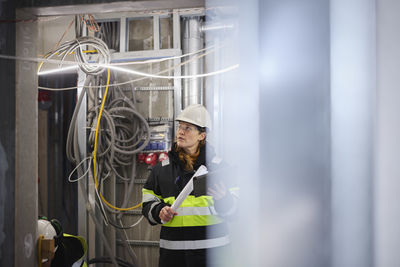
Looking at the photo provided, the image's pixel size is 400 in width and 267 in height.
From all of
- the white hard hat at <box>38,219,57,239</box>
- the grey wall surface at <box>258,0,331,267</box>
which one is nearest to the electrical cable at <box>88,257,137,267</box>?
the white hard hat at <box>38,219,57,239</box>

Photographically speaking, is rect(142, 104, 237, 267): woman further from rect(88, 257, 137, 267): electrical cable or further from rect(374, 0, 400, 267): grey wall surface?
rect(88, 257, 137, 267): electrical cable

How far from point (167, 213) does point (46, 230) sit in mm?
680

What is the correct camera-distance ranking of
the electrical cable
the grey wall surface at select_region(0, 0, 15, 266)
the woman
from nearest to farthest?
the grey wall surface at select_region(0, 0, 15, 266)
the woman
the electrical cable

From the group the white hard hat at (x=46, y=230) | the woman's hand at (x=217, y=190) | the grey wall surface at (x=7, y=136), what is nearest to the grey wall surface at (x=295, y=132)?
the woman's hand at (x=217, y=190)

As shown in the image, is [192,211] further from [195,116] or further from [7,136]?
[7,136]

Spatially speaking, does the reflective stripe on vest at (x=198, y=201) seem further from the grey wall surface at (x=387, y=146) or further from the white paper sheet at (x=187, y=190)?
the grey wall surface at (x=387, y=146)

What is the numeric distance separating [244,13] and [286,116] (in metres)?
0.27

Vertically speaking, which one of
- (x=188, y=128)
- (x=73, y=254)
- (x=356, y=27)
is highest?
(x=356, y=27)

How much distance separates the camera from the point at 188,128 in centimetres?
181

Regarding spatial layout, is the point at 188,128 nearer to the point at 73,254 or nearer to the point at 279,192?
the point at 73,254

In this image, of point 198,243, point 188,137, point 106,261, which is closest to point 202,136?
point 188,137

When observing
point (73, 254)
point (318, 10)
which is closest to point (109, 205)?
point (73, 254)

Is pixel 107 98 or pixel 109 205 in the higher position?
pixel 107 98

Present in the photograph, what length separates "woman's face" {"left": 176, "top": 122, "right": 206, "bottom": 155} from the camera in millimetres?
1805
